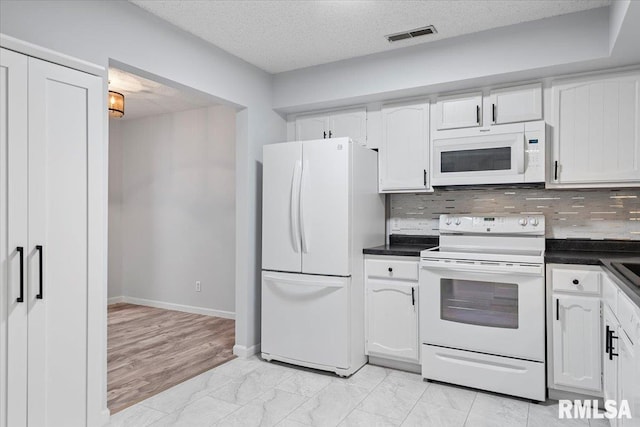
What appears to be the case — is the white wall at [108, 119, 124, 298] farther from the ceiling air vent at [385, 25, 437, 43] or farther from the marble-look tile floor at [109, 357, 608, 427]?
the ceiling air vent at [385, 25, 437, 43]

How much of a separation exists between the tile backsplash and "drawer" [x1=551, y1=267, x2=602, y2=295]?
612mm

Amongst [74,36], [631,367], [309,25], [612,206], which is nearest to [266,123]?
[309,25]

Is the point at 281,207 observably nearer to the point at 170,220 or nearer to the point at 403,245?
the point at 403,245

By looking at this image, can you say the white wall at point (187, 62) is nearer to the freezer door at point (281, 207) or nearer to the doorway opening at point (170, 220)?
the freezer door at point (281, 207)

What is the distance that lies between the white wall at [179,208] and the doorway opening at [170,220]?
1 cm

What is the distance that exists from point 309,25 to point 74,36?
1421 millimetres

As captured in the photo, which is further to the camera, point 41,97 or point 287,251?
point 287,251

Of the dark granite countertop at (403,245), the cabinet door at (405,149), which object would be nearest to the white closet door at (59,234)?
the dark granite countertop at (403,245)

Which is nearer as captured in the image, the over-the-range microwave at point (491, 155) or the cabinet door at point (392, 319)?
the over-the-range microwave at point (491, 155)

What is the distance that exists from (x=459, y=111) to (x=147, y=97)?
3.29 m

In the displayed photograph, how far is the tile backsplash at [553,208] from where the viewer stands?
3.06 metres

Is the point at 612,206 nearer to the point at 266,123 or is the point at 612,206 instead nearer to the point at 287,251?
the point at 287,251

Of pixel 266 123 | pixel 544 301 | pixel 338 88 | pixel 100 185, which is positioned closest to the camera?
pixel 100 185

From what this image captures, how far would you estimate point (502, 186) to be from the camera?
10.4 feet
